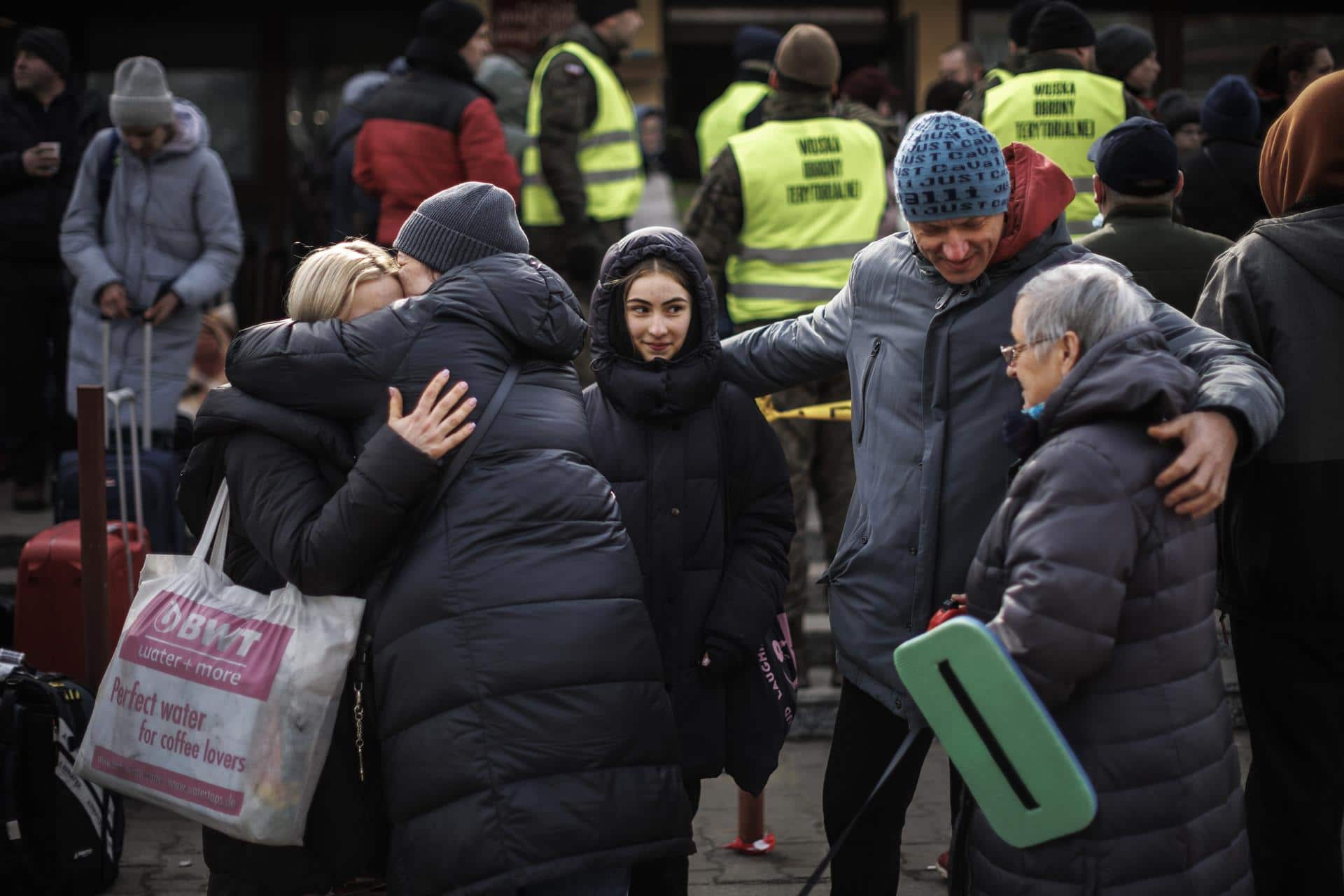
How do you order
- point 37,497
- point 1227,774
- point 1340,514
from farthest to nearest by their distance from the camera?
point 37,497 → point 1340,514 → point 1227,774

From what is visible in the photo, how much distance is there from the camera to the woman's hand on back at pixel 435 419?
2.62m

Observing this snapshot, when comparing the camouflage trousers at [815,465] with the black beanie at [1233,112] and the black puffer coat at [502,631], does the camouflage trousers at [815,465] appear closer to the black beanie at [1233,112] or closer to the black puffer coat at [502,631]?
the black beanie at [1233,112]

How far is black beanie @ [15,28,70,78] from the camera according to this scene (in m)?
6.81

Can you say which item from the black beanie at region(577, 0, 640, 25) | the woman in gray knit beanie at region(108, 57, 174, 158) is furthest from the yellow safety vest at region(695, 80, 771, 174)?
the woman in gray knit beanie at region(108, 57, 174, 158)

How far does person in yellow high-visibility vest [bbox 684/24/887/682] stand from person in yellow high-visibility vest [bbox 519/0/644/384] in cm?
113

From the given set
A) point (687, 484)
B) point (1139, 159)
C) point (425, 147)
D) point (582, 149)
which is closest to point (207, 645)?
point (687, 484)

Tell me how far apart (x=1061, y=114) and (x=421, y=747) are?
3.89 metres

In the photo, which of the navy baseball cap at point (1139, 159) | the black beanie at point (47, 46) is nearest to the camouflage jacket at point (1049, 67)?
the navy baseball cap at point (1139, 159)

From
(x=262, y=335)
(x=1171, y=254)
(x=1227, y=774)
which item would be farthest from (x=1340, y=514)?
(x=262, y=335)

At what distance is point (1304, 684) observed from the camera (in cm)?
330

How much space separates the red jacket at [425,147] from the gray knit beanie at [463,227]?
10.8 ft

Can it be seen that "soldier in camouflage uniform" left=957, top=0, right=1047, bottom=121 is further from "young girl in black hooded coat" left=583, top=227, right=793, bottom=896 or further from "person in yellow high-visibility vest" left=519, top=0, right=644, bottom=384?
"young girl in black hooded coat" left=583, top=227, right=793, bottom=896

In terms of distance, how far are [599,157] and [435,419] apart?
4.32 m

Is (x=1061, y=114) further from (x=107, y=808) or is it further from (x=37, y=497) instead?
(x=37, y=497)
